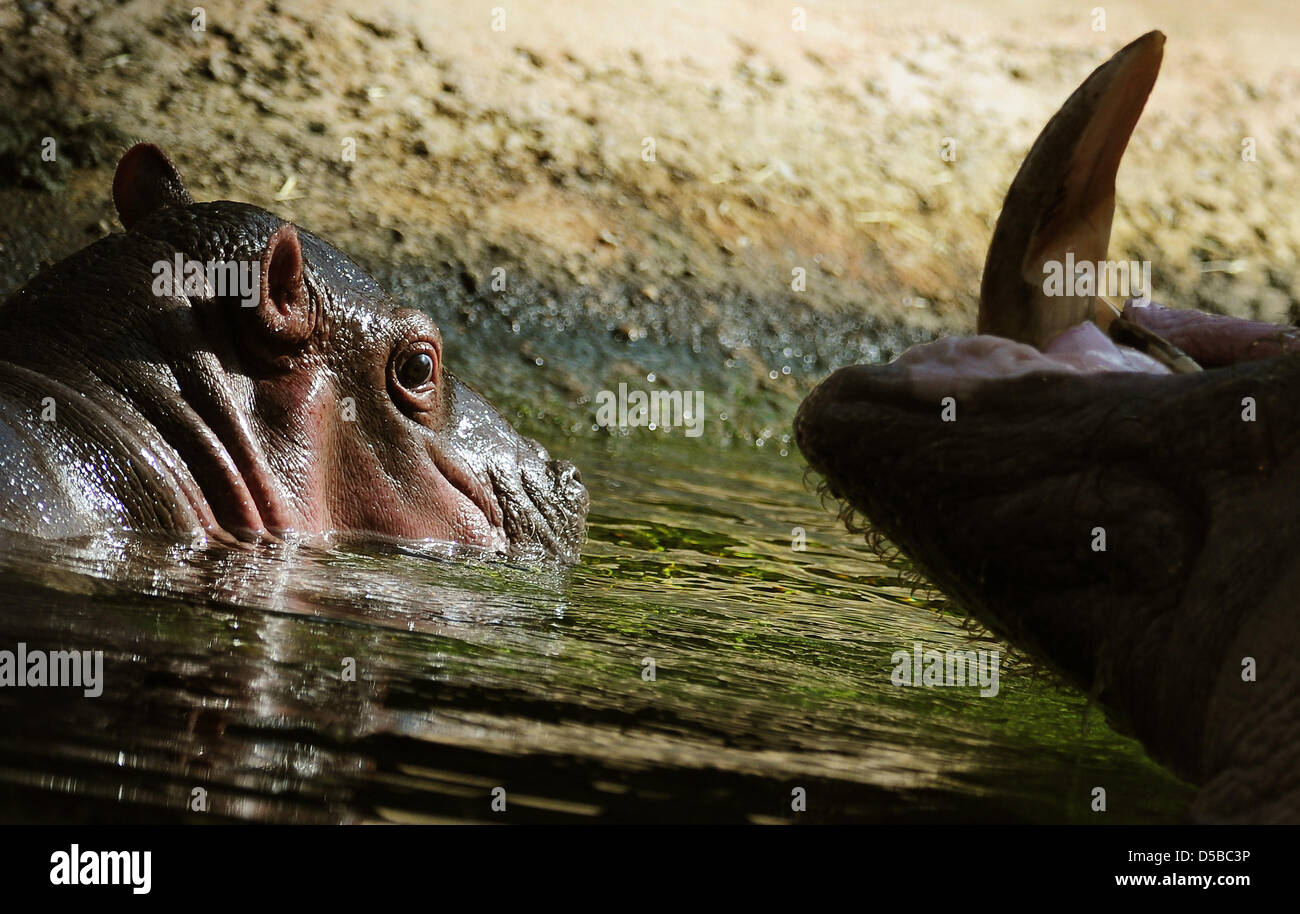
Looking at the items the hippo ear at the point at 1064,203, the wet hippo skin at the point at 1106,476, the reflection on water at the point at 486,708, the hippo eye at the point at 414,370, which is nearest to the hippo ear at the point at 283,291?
the hippo eye at the point at 414,370

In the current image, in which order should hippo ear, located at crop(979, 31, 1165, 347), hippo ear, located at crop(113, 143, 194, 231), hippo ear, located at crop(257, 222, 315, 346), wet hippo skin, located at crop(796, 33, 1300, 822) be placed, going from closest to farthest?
wet hippo skin, located at crop(796, 33, 1300, 822), hippo ear, located at crop(979, 31, 1165, 347), hippo ear, located at crop(257, 222, 315, 346), hippo ear, located at crop(113, 143, 194, 231)

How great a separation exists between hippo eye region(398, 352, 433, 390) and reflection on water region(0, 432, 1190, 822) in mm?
503

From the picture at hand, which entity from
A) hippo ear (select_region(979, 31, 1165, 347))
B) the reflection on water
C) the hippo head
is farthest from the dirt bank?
hippo ear (select_region(979, 31, 1165, 347))

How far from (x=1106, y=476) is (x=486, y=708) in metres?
1.03

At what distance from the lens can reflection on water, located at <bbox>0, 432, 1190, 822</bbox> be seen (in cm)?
226

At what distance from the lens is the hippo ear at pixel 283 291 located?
171 inches

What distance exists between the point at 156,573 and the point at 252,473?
0.74m

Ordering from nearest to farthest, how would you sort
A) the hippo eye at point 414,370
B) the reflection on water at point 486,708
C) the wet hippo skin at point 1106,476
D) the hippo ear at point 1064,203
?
the reflection on water at point 486,708, the wet hippo skin at point 1106,476, the hippo ear at point 1064,203, the hippo eye at point 414,370

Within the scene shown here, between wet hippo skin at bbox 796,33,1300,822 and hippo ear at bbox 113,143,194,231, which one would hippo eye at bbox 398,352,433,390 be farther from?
wet hippo skin at bbox 796,33,1300,822

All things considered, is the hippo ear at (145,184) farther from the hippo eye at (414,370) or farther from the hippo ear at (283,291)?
the hippo eye at (414,370)

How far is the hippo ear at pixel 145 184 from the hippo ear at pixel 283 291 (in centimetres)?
61

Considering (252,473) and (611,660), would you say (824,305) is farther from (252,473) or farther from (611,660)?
(611,660)
